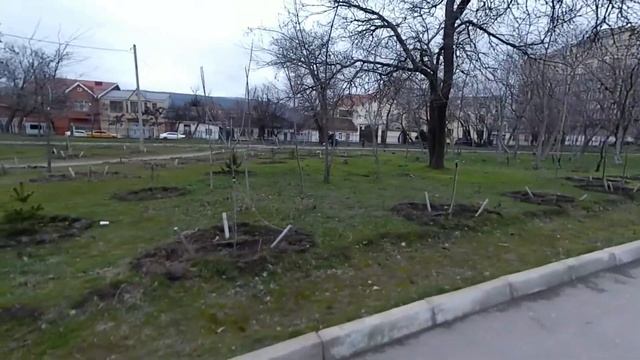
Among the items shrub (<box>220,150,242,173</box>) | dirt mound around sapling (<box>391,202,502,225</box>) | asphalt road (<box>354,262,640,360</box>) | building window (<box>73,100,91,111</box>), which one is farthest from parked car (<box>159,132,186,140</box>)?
asphalt road (<box>354,262,640,360</box>)

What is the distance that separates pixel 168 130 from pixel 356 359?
6868 cm

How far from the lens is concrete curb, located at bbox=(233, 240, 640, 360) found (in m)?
2.93

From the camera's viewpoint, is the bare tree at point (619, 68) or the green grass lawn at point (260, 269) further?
the bare tree at point (619, 68)

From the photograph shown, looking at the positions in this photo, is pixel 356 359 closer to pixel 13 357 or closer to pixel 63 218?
pixel 13 357

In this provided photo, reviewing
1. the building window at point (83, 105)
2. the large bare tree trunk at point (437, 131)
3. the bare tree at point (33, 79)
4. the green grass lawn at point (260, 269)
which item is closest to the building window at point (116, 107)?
the building window at point (83, 105)

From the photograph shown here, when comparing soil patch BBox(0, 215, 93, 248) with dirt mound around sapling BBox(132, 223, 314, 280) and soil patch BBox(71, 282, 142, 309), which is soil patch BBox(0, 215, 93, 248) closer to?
dirt mound around sapling BBox(132, 223, 314, 280)

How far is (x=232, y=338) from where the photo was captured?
304 centimetres

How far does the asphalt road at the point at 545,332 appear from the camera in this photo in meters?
3.07

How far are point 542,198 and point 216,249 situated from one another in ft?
25.5

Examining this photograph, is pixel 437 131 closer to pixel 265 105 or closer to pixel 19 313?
pixel 265 105

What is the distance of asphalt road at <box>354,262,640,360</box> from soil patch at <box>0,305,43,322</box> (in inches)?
99.9

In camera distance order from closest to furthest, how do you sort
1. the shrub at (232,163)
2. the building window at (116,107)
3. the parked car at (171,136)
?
the shrub at (232,163) → the parked car at (171,136) → the building window at (116,107)

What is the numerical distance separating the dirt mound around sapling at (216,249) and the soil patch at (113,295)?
0.32m

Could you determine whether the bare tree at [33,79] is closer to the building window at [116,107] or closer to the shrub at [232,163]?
the shrub at [232,163]
